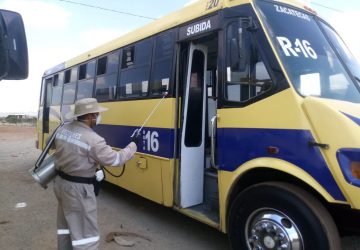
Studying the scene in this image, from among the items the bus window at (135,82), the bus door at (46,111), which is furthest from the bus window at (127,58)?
the bus door at (46,111)

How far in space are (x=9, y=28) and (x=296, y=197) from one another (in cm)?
268

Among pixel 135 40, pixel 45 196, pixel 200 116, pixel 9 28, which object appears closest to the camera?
pixel 9 28

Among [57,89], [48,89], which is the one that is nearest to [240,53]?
[57,89]

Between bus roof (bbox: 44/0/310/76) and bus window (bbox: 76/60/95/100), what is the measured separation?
0.16 meters

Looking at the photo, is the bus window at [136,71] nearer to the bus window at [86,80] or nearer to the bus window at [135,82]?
the bus window at [135,82]

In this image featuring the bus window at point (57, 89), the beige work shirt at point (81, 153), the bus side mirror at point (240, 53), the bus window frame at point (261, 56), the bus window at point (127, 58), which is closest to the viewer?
the bus window frame at point (261, 56)

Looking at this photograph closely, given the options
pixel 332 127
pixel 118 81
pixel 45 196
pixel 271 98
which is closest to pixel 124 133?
pixel 118 81

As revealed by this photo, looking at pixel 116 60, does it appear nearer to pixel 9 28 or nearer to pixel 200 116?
pixel 200 116

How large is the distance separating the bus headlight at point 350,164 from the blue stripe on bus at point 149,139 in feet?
8.10

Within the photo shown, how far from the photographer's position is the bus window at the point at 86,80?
25.9 ft

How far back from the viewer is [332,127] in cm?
328

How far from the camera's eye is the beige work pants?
3.92 meters

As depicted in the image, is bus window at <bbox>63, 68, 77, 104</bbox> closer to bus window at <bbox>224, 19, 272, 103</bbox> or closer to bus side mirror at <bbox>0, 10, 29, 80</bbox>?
bus window at <bbox>224, 19, 272, 103</bbox>

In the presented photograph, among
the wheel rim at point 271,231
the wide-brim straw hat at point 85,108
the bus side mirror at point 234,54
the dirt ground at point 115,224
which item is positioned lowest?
the dirt ground at point 115,224
